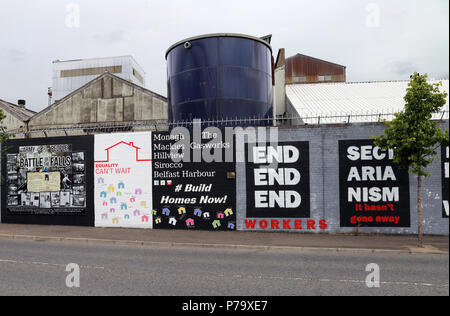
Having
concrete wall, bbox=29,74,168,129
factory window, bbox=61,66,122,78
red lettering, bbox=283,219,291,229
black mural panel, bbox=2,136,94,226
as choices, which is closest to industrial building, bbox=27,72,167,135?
concrete wall, bbox=29,74,168,129

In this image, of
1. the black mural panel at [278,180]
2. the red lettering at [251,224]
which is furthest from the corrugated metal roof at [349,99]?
the red lettering at [251,224]

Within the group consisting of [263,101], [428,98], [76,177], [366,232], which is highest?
[263,101]

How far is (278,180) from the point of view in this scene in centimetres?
1251

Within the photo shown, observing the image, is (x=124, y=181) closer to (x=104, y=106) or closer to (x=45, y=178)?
(x=45, y=178)

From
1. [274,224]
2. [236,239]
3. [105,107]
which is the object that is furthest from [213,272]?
[105,107]

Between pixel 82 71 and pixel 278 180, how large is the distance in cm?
5342

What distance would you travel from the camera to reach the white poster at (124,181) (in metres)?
13.4

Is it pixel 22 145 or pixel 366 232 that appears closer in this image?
pixel 366 232

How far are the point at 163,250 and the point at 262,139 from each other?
19.9 feet

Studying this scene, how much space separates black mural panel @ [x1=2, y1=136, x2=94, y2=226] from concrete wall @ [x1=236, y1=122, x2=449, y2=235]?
290 inches

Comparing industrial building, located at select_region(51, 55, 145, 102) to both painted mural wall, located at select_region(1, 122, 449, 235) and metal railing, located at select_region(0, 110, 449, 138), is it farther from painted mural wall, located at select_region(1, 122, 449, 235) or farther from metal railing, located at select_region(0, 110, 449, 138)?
painted mural wall, located at select_region(1, 122, 449, 235)

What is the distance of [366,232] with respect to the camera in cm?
1184
